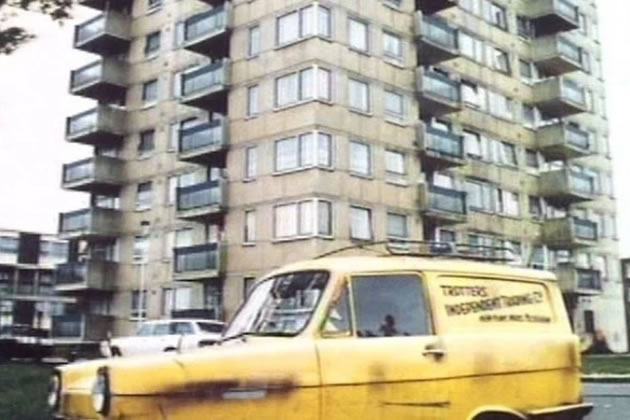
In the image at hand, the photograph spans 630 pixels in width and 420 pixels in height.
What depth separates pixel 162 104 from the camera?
39.8 metres

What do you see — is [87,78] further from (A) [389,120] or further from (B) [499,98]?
(B) [499,98]

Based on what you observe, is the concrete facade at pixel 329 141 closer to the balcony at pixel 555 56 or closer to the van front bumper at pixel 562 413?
the balcony at pixel 555 56

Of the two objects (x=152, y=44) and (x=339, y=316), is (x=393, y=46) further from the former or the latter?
(x=339, y=316)

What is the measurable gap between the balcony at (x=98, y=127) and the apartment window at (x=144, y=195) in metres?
3.27

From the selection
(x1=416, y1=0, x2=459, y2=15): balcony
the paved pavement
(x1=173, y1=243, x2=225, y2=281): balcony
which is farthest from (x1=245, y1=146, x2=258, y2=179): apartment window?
the paved pavement

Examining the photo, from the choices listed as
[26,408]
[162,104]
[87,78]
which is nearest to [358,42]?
[162,104]

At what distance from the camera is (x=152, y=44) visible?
4166cm

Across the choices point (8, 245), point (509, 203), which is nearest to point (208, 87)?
point (509, 203)

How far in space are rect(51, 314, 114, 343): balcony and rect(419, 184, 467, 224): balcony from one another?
53.1ft

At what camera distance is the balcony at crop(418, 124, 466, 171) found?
1375 inches

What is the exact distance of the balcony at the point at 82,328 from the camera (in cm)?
3916

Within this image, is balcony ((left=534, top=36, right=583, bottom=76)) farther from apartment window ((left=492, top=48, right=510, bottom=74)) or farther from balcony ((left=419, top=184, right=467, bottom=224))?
balcony ((left=419, top=184, right=467, bottom=224))

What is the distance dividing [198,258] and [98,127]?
1059 centimetres

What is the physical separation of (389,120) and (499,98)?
34.3ft
